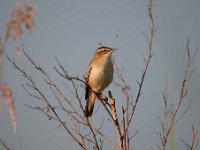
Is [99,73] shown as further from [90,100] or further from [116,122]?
[116,122]

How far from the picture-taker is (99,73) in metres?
6.20

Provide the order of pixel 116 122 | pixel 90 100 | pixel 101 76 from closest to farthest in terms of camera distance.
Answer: pixel 116 122
pixel 101 76
pixel 90 100

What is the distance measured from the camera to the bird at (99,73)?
613cm

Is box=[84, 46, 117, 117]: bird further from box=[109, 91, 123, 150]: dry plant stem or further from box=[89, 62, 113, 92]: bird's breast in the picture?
box=[109, 91, 123, 150]: dry plant stem

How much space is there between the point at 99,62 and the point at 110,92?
6.12 feet

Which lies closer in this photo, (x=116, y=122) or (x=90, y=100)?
(x=116, y=122)

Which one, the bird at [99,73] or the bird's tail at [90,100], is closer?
the bird at [99,73]

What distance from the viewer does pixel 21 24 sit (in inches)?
51.8

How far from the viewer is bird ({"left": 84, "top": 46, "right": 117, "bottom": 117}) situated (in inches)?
241

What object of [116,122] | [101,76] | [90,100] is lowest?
[116,122]

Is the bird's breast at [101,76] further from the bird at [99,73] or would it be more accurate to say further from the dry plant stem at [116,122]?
the dry plant stem at [116,122]

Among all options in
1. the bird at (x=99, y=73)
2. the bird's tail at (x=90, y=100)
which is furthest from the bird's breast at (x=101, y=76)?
the bird's tail at (x=90, y=100)

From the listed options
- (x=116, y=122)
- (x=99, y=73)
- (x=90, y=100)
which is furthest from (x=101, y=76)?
(x=116, y=122)

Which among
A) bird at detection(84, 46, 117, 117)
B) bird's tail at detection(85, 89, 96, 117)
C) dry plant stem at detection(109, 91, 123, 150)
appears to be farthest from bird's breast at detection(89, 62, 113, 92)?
dry plant stem at detection(109, 91, 123, 150)
